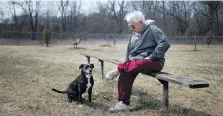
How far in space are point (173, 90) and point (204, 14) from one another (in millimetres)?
47512

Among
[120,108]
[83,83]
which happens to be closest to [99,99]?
[83,83]

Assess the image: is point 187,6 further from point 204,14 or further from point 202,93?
point 202,93

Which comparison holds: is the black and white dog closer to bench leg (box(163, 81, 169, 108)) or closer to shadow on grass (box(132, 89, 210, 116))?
shadow on grass (box(132, 89, 210, 116))

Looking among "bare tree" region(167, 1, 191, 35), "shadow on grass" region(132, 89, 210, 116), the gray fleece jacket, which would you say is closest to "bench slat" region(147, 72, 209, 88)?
the gray fleece jacket

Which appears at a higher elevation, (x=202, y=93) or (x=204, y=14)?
(x=204, y=14)

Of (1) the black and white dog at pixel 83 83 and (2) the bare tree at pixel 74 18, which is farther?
(2) the bare tree at pixel 74 18

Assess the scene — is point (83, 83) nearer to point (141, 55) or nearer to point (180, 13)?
point (141, 55)

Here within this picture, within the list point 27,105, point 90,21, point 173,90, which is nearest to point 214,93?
point 173,90

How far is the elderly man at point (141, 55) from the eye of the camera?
4863 mm

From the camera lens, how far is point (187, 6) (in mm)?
58500

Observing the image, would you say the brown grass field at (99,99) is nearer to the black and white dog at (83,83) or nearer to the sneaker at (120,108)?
the sneaker at (120,108)

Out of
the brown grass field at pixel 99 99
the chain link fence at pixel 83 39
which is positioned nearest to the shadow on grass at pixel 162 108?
the brown grass field at pixel 99 99

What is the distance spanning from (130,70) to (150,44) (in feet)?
1.85

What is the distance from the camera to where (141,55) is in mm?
5098
